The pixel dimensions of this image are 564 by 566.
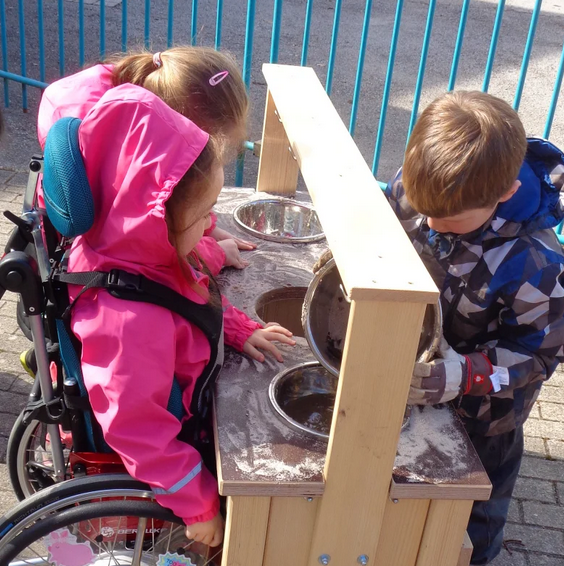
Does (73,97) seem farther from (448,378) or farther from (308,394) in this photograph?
(448,378)

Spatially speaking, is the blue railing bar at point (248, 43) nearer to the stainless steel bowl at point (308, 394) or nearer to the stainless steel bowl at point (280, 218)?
the stainless steel bowl at point (280, 218)

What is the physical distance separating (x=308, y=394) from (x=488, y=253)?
57cm

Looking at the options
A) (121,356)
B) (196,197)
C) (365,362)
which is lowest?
(121,356)

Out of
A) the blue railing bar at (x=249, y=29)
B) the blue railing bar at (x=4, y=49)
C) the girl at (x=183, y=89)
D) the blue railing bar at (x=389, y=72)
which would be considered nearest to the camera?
the girl at (x=183, y=89)

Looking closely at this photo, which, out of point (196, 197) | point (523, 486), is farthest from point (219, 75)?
point (523, 486)

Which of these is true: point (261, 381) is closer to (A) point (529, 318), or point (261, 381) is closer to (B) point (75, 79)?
(A) point (529, 318)

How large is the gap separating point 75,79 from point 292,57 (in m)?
5.14

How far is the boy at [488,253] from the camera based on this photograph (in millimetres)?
1693

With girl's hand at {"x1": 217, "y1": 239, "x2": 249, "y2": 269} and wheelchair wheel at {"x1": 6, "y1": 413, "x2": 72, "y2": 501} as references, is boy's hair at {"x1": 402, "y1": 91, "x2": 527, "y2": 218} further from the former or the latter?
wheelchair wheel at {"x1": 6, "y1": 413, "x2": 72, "y2": 501}

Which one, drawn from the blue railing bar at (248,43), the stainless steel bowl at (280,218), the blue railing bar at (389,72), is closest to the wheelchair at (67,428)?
the stainless steel bowl at (280,218)

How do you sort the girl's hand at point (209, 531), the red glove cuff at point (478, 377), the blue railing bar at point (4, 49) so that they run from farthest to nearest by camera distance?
the blue railing bar at point (4, 49), the red glove cuff at point (478, 377), the girl's hand at point (209, 531)

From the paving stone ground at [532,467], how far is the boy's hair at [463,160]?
4.02 ft

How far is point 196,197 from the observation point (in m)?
1.52

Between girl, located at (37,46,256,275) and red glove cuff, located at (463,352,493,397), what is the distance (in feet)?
2.57
